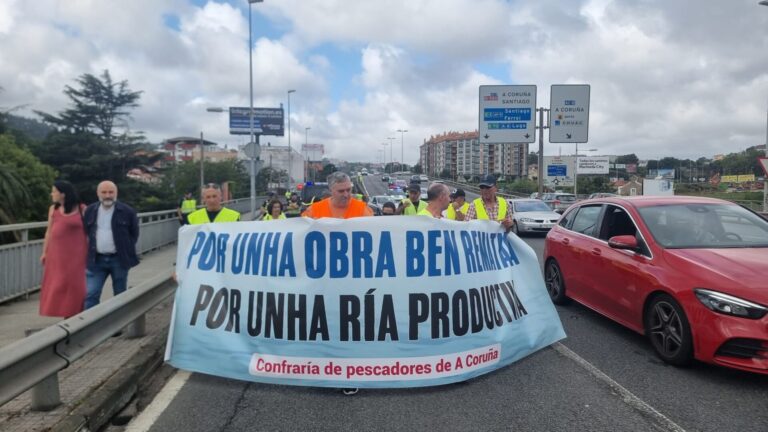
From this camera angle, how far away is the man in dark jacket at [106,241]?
5.59 m

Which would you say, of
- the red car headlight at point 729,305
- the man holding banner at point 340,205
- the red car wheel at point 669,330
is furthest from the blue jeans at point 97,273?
the red car headlight at point 729,305

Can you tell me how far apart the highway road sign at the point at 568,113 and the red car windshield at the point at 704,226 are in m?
24.6

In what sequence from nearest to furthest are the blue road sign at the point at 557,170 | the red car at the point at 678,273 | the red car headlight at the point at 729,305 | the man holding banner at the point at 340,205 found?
the red car headlight at the point at 729,305, the red car at the point at 678,273, the man holding banner at the point at 340,205, the blue road sign at the point at 557,170

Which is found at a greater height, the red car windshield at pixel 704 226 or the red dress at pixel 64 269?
the red car windshield at pixel 704 226

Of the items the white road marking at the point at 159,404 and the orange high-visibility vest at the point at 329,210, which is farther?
the orange high-visibility vest at the point at 329,210

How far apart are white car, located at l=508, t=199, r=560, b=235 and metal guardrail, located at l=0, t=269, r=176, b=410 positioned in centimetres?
1494

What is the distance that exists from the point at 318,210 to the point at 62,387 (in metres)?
2.50

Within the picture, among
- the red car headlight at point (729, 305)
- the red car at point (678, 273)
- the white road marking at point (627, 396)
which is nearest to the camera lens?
the white road marking at point (627, 396)

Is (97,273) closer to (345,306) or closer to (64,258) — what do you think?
(64,258)

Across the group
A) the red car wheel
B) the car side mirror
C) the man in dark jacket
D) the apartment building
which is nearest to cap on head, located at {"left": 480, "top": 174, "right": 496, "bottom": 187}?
the car side mirror

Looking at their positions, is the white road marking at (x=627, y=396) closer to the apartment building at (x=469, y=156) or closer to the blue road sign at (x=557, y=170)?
the blue road sign at (x=557, y=170)

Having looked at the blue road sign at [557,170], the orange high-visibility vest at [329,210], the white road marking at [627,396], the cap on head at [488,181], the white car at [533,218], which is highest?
the blue road sign at [557,170]

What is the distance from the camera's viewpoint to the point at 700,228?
5484mm

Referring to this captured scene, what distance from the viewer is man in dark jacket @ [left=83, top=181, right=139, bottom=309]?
5586 mm
